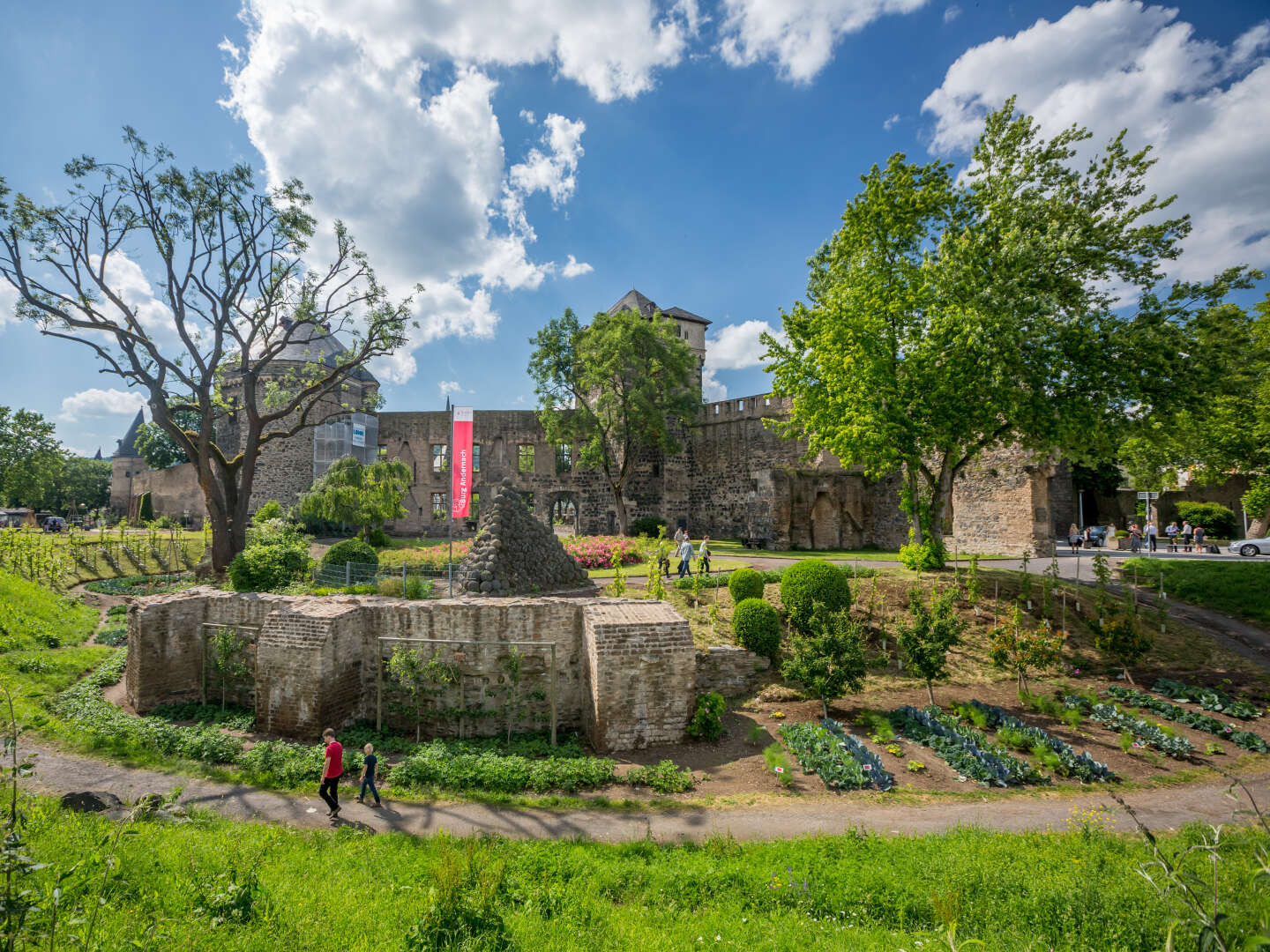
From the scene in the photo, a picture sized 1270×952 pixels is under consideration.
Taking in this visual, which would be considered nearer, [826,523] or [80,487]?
[826,523]

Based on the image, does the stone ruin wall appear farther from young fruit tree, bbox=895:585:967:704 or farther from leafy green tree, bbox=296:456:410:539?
leafy green tree, bbox=296:456:410:539

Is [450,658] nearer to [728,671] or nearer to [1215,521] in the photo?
[728,671]

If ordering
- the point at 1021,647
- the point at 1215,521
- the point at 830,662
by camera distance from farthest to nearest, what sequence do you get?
the point at 1215,521 < the point at 1021,647 < the point at 830,662

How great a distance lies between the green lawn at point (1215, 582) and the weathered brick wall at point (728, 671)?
13.2 m

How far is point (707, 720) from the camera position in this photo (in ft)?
31.1

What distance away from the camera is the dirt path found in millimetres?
6602

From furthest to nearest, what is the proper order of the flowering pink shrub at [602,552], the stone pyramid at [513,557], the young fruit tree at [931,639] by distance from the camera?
the flowering pink shrub at [602,552] → the stone pyramid at [513,557] → the young fruit tree at [931,639]

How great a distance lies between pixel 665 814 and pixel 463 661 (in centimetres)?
460

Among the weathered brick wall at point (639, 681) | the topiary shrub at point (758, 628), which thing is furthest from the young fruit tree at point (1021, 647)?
the weathered brick wall at point (639, 681)

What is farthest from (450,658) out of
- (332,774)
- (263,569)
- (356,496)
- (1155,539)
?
(1155,539)

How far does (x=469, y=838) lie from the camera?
609cm

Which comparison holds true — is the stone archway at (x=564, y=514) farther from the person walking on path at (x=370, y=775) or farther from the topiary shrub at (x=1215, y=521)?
the topiary shrub at (x=1215, y=521)

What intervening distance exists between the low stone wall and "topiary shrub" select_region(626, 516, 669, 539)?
18559 millimetres

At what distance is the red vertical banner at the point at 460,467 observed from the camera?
15.0m
